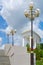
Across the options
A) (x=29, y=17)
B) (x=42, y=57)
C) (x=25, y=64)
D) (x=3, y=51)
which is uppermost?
(x=29, y=17)

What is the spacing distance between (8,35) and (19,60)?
36.7 ft

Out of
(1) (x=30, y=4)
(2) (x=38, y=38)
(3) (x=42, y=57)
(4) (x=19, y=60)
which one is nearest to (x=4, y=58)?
(4) (x=19, y=60)

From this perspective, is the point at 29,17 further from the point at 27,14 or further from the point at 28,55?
the point at 28,55

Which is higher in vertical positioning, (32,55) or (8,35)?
(32,55)

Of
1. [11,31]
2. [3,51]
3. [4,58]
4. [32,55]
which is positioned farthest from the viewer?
[11,31]

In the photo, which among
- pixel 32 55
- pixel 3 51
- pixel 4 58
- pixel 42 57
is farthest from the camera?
pixel 42 57

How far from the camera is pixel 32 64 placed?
1220 cm

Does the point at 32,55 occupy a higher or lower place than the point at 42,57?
higher

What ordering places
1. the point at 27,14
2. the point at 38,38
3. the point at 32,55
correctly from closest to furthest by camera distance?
the point at 32,55 < the point at 27,14 < the point at 38,38

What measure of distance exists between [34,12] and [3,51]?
6673 mm

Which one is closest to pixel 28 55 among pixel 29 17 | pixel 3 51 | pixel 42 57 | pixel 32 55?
pixel 32 55

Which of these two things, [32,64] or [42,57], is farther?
[42,57]

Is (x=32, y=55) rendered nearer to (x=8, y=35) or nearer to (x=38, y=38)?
(x=8, y=35)

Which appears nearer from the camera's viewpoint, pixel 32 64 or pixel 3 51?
pixel 32 64
